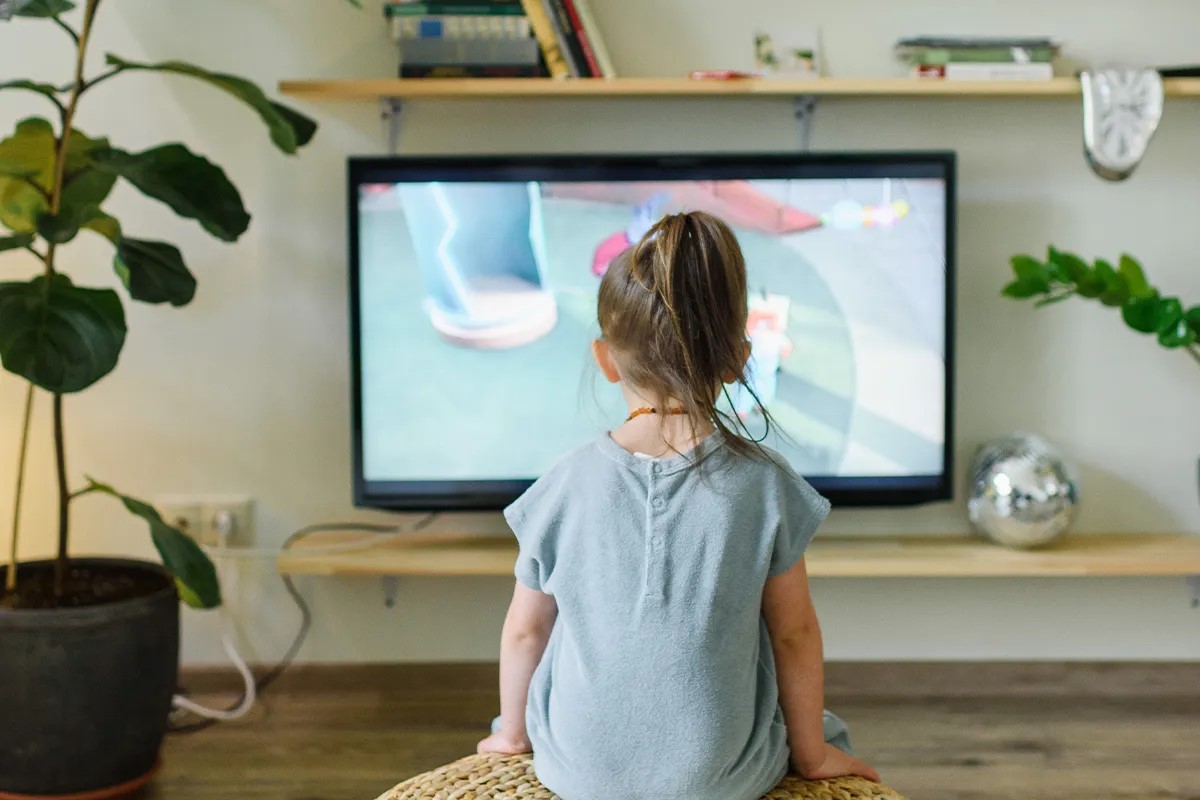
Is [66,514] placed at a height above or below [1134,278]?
below

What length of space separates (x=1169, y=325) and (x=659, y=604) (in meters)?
1.43

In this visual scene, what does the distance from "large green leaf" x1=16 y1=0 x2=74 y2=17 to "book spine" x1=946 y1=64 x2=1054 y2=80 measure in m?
1.52

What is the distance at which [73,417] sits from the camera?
8.21 feet

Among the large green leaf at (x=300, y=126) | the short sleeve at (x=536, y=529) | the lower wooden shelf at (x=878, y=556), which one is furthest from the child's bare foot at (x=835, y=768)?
the large green leaf at (x=300, y=126)

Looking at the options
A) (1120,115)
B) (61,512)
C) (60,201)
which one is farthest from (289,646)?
(1120,115)

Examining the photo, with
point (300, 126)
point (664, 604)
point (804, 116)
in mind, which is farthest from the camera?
point (804, 116)

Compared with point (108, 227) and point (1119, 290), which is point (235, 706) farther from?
point (1119, 290)

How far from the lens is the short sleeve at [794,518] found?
1.30m

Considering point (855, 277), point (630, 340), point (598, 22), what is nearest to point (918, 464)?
point (855, 277)

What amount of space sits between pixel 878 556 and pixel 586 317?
0.70m

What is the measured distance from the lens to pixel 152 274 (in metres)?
2.03

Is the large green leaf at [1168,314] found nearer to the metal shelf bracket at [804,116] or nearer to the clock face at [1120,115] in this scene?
the clock face at [1120,115]

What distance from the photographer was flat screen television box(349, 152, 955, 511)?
92.1 inches

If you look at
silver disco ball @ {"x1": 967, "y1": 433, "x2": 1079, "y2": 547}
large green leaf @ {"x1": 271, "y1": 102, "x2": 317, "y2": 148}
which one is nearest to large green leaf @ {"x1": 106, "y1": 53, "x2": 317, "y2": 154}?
large green leaf @ {"x1": 271, "y1": 102, "x2": 317, "y2": 148}
